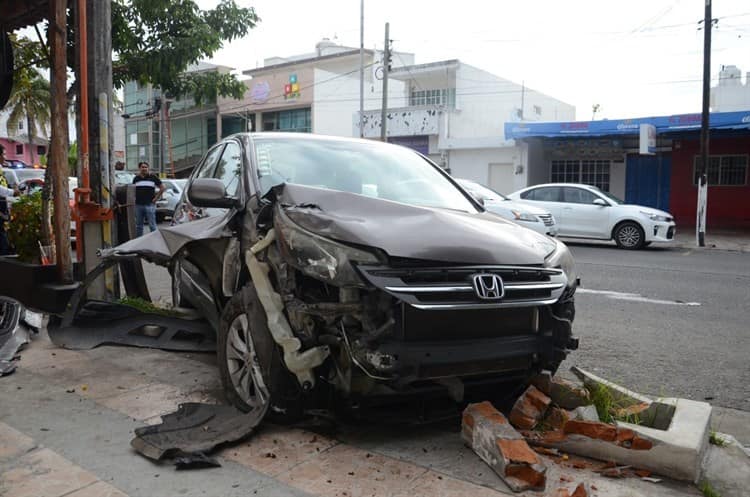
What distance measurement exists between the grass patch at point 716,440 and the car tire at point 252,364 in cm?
231

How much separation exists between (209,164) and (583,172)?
21819mm

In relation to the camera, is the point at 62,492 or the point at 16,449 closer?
the point at 62,492

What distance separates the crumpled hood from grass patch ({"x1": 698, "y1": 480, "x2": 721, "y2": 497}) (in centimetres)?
135

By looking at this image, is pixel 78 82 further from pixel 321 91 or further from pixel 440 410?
pixel 321 91

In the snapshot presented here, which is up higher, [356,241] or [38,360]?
[356,241]

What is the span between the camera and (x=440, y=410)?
3850 mm

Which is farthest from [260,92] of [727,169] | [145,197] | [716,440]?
[716,440]

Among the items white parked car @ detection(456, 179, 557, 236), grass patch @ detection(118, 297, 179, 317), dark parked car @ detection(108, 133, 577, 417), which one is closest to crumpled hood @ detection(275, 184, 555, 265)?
dark parked car @ detection(108, 133, 577, 417)

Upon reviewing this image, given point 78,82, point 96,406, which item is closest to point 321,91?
point 78,82

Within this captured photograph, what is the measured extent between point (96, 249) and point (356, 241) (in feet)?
14.6

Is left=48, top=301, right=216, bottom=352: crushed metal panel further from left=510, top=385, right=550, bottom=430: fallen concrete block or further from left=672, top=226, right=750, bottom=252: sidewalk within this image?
left=672, top=226, right=750, bottom=252: sidewalk

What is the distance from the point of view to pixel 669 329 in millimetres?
6746

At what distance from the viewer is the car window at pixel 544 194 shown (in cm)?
1619

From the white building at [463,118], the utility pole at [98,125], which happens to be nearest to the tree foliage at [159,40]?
the utility pole at [98,125]
